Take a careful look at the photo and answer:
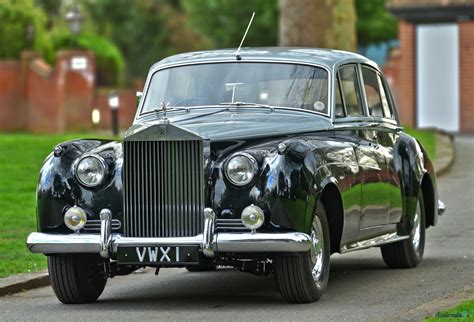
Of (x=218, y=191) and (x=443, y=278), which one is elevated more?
(x=218, y=191)

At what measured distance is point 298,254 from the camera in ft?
32.4

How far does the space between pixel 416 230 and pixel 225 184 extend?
3.41 m

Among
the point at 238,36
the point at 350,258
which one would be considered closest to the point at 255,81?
the point at 350,258

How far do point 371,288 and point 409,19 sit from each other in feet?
111

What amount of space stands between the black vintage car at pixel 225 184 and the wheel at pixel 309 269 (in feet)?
0.03

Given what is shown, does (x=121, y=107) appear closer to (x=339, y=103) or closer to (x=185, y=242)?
(x=339, y=103)

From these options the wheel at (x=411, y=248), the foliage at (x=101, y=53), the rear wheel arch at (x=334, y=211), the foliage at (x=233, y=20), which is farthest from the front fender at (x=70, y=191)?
the foliage at (x=233, y=20)

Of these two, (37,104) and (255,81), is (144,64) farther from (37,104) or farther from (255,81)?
(255,81)

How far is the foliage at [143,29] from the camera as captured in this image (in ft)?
248

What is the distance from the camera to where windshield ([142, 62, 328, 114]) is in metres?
11.4

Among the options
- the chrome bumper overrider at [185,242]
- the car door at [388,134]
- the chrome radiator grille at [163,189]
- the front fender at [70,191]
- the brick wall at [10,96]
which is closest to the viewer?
the chrome bumper overrider at [185,242]

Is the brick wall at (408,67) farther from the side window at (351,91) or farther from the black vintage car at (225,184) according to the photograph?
the black vintage car at (225,184)

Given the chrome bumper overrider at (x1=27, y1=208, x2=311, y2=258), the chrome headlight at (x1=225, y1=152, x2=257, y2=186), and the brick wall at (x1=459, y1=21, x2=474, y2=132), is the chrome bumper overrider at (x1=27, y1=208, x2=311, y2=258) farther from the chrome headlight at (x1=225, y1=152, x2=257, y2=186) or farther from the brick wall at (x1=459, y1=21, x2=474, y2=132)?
the brick wall at (x1=459, y1=21, x2=474, y2=132)

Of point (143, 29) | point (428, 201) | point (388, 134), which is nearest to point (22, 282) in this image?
point (388, 134)
